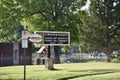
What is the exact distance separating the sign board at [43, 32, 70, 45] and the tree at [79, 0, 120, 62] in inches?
1040

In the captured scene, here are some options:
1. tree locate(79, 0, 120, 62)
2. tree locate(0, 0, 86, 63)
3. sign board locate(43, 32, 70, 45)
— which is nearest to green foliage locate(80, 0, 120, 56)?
tree locate(79, 0, 120, 62)

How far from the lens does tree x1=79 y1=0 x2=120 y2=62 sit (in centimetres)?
6247

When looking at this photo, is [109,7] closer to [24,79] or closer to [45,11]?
[45,11]

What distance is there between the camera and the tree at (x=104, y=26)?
62.5 meters

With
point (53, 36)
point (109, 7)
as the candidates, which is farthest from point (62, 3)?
point (53, 36)

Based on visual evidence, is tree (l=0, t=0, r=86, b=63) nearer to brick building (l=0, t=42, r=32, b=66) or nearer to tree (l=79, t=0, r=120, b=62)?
tree (l=79, t=0, r=120, b=62)

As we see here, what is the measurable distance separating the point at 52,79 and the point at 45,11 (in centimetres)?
3428

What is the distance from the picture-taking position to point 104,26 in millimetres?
61750

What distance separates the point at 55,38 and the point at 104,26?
26.8 m

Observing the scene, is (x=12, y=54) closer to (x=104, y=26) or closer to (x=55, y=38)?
(x=104, y=26)

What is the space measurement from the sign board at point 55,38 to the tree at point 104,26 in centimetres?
2642

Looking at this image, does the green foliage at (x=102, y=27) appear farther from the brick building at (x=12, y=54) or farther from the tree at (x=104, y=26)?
the brick building at (x=12, y=54)

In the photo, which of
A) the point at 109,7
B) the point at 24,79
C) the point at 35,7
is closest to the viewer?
the point at 24,79

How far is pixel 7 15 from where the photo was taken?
6025cm
